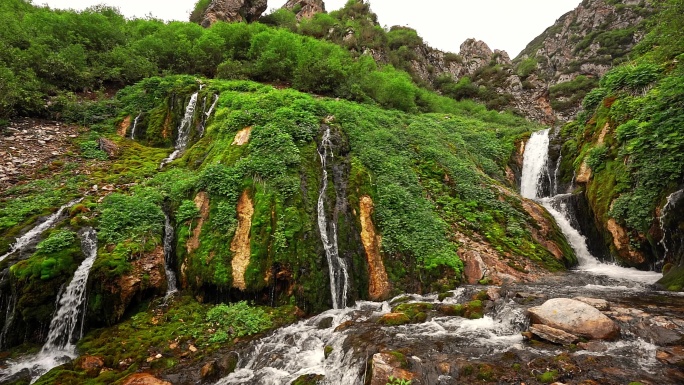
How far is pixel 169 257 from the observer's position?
9422 mm

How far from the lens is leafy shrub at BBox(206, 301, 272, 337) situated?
765cm

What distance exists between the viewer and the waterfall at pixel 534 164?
767 inches

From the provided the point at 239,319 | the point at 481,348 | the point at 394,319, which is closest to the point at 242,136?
the point at 239,319

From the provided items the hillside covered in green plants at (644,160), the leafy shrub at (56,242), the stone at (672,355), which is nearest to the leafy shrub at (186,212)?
the leafy shrub at (56,242)

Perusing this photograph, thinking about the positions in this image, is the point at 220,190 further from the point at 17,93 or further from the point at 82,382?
the point at 17,93

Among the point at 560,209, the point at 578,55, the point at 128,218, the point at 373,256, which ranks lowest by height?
the point at 373,256

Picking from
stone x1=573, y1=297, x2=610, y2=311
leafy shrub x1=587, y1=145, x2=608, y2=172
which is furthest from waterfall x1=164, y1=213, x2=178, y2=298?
leafy shrub x1=587, y1=145, x2=608, y2=172

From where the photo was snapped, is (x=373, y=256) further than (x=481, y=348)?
Yes

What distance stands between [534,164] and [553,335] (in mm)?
17781

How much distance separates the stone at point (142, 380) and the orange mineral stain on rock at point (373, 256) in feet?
19.9

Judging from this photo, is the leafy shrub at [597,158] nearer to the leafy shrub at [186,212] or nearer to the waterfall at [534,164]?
the waterfall at [534,164]

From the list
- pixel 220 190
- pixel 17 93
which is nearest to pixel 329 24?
pixel 17 93

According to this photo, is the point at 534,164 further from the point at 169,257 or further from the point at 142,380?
the point at 142,380

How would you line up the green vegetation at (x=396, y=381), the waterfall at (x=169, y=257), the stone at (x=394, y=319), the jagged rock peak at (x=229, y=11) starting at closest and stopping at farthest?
1. the green vegetation at (x=396, y=381)
2. the stone at (x=394, y=319)
3. the waterfall at (x=169, y=257)
4. the jagged rock peak at (x=229, y=11)
